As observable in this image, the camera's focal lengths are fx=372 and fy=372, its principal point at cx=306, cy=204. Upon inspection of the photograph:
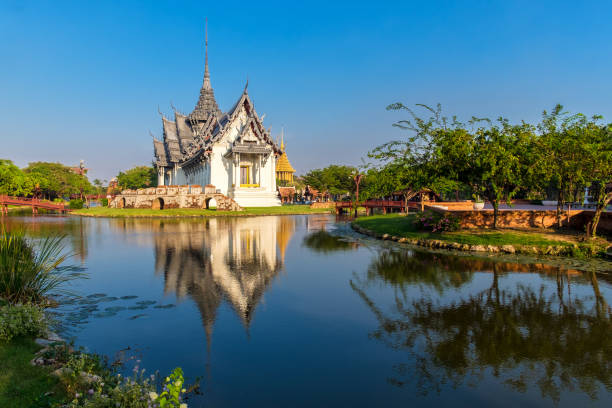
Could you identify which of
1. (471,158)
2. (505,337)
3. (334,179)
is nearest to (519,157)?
(471,158)

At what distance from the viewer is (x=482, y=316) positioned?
7555 mm

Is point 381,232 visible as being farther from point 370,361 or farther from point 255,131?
point 255,131

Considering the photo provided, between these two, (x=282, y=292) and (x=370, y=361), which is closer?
(x=370, y=361)

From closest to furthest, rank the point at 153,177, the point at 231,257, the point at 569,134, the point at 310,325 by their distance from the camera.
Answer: the point at 310,325, the point at 231,257, the point at 569,134, the point at 153,177

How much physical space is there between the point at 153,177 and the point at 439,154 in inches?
3903

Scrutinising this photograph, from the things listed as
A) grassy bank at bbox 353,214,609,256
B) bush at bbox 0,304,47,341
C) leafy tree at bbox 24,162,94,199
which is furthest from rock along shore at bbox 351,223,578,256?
leafy tree at bbox 24,162,94,199

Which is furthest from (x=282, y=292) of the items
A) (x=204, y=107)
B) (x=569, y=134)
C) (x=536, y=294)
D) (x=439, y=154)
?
(x=204, y=107)

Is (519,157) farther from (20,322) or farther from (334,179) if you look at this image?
(334,179)

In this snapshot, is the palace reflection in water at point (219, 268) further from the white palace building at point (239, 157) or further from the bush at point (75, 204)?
the bush at point (75, 204)

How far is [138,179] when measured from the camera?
98500 mm

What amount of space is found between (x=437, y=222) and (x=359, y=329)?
12.6 metres

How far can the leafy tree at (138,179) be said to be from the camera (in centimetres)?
9769

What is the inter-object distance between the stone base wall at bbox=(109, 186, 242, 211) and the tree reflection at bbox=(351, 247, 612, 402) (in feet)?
113

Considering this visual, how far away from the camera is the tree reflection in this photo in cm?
514
